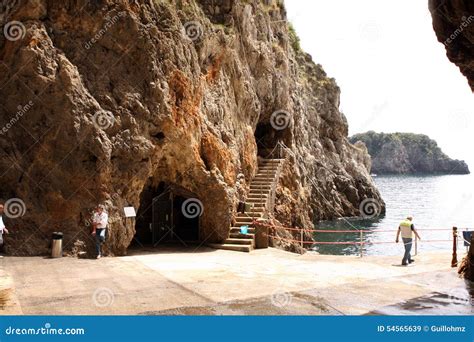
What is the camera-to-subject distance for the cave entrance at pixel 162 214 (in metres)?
21.3

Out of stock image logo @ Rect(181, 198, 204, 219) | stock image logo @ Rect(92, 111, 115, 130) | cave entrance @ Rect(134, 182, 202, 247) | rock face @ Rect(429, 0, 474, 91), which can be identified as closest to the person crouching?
stock image logo @ Rect(92, 111, 115, 130)

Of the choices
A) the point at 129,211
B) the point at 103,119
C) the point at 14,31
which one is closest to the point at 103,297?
the point at 129,211

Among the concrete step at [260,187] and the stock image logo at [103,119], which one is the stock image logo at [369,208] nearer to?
the concrete step at [260,187]

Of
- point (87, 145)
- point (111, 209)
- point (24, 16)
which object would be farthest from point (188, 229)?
point (24, 16)

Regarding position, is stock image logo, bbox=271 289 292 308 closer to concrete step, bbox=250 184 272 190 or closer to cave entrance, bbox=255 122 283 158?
concrete step, bbox=250 184 272 190

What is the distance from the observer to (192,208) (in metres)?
21.9

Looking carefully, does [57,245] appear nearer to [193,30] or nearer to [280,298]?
[280,298]

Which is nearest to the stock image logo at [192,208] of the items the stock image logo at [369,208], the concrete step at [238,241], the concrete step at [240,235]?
the concrete step at [240,235]

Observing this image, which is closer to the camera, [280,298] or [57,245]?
[280,298]

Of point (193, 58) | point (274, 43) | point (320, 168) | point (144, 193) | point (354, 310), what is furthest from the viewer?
point (320, 168)

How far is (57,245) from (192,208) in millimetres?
8347

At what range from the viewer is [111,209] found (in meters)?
16.2

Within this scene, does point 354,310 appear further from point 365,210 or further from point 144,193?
point 365,210

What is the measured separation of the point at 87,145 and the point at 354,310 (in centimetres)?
1094
